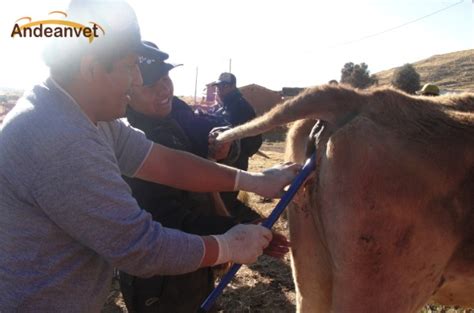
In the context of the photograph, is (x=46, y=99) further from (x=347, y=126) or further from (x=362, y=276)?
(x=362, y=276)

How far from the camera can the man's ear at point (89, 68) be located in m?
1.75

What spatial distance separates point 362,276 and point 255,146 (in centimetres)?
262

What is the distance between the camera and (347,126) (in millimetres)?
2016

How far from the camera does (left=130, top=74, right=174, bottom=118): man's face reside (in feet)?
9.42

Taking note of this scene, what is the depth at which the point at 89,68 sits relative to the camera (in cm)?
176

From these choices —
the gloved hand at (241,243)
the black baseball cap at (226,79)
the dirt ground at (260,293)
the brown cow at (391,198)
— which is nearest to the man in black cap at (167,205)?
the gloved hand at (241,243)

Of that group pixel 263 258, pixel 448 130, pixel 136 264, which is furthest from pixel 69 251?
pixel 263 258

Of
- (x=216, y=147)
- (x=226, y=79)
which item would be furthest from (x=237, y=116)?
(x=216, y=147)

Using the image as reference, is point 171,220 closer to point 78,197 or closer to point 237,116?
point 78,197

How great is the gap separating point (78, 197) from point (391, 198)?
138cm

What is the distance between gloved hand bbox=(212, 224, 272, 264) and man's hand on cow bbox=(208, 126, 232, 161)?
1099 millimetres

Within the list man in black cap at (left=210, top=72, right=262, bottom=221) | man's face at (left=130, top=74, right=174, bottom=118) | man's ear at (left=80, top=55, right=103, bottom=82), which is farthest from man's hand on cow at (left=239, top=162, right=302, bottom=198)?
man's ear at (left=80, top=55, right=103, bottom=82)

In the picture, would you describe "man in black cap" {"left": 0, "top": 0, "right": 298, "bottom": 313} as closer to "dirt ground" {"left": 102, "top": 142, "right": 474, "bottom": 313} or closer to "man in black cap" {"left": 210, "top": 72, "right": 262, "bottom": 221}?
Answer: "man in black cap" {"left": 210, "top": 72, "right": 262, "bottom": 221}

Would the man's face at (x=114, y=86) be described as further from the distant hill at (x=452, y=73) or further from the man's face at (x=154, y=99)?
the distant hill at (x=452, y=73)
